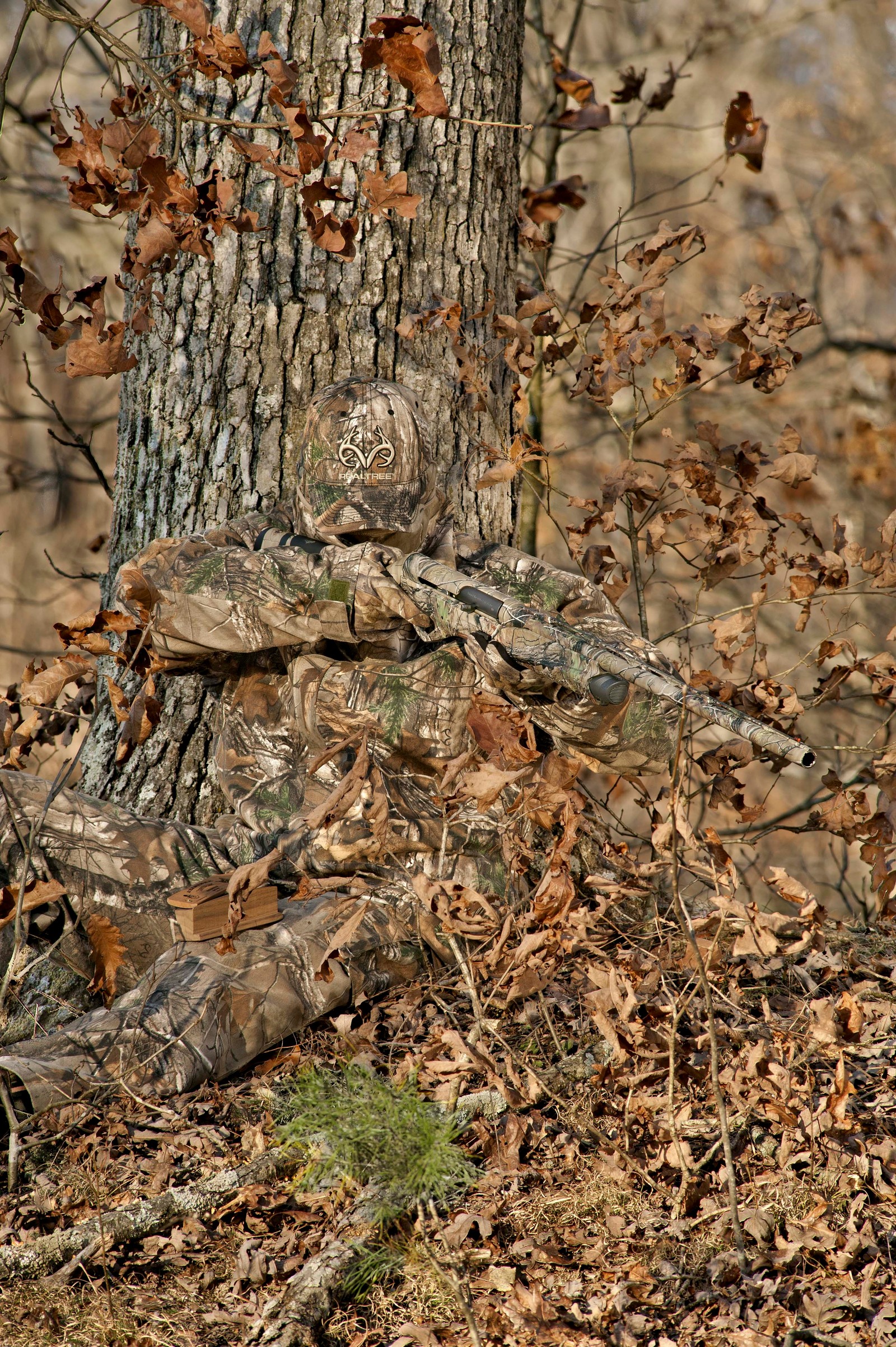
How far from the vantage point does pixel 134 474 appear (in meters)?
3.99

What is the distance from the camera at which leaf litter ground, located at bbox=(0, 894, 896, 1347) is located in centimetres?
211

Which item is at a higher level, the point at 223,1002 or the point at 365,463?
the point at 365,463

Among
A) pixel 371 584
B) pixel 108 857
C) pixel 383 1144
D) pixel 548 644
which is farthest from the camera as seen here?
pixel 108 857

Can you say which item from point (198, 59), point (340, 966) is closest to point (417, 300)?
point (198, 59)

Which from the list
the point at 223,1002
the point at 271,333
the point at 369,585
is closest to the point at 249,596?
the point at 369,585

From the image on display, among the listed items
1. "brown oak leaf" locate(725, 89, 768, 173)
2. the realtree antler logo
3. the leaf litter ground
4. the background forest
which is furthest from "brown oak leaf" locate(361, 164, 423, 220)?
"brown oak leaf" locate(725, 89, 768, 173)

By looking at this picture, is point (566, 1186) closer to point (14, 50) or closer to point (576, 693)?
point (576, 693)

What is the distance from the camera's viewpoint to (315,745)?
3.36 m

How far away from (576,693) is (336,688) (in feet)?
2.79

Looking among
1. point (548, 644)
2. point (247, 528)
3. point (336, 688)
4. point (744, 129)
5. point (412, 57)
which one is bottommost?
point (336, 688)

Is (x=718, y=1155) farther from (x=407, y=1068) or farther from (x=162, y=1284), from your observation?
(x=162, y=1284)

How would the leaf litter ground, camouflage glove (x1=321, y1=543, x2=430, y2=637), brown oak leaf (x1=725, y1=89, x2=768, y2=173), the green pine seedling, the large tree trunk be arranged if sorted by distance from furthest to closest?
brown oak leaf (x1=725, y1=89, x2=768, y2=173), the large tree trunk, camouflage glove (x1=321, y1=543, x2=430, y2=637), the green pine seedling, the leaf litter ground

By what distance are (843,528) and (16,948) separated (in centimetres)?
271

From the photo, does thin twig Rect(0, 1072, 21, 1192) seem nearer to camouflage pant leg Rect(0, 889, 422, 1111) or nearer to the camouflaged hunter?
camouflage pant leg Rect(0, 889, 422, 1111)
